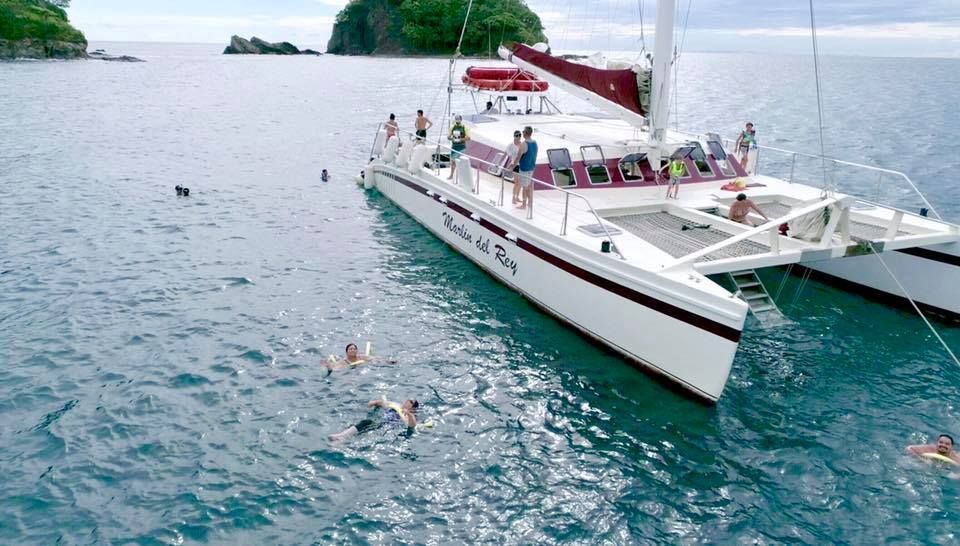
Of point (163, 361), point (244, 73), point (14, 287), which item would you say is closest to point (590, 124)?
point (163, 361)

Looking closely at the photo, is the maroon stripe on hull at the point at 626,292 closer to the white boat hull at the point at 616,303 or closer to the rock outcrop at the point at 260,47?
the white boat hull at the point at 616,303

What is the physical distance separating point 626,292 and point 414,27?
4822 inches

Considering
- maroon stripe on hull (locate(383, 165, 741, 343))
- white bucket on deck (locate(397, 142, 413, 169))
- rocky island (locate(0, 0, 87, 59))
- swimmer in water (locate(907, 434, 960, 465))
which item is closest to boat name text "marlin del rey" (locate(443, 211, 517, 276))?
maroon stripe on hull (locate(383, 165, 741, 343))

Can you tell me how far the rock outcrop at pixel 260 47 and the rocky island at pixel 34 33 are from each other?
65643 mm

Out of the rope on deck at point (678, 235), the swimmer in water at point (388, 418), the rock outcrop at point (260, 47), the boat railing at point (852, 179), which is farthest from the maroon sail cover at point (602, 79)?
the rock outcrop at point (260, 47)

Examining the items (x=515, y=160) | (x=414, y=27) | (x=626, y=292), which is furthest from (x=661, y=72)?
(x=414, y=27)

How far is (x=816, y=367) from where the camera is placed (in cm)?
1204

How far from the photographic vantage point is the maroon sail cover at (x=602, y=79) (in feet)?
51.7

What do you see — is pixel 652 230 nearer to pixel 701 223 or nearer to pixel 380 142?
pixel 701 223

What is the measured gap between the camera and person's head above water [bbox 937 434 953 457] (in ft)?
30.5

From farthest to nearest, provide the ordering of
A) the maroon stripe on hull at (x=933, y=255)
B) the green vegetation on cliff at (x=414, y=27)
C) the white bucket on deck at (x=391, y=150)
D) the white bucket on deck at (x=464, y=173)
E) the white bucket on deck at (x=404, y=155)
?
1. the green vegetation on cliff at (x=414, y=27)
2. the white bucket on deck at (x=391, y=150)
3. the white bucket on deck at (x=404, y=155)
4. the white bucket on deck at (x=464, y=173)
5. the maroon stripe on hull at (x=933, y=255)

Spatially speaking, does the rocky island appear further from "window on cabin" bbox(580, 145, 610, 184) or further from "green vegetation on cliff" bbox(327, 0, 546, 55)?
"window on cabin" bbox(580, 145, 610, 184)

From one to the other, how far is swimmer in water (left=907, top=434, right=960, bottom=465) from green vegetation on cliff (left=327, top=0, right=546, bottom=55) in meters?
65.9

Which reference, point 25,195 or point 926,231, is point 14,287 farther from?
point 926,231
